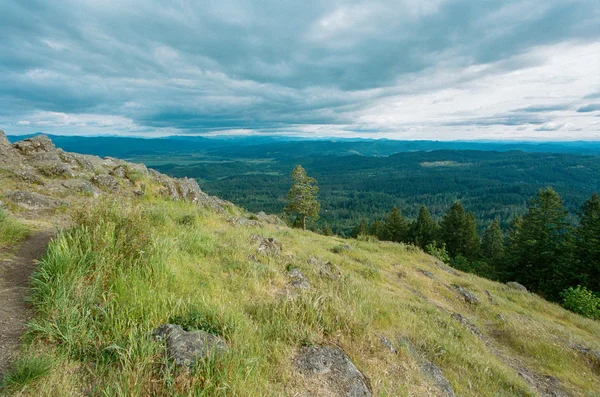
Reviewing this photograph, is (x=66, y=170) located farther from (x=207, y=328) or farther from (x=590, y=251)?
(x=590, y=251)

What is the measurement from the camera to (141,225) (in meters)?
5.27

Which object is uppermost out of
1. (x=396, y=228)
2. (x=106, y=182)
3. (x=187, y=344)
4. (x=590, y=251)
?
(x=106, y=182)

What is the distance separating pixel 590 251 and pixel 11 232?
38.5 meters

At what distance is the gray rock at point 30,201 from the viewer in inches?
308

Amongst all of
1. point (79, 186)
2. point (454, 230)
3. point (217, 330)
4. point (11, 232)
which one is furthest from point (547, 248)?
point (11, 232)

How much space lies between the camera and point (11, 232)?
5332 millimetres

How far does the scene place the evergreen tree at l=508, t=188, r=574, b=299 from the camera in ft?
95.4

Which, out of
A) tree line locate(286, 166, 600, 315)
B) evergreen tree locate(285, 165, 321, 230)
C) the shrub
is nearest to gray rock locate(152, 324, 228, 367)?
tree line locate(286, 166, 600, 315)

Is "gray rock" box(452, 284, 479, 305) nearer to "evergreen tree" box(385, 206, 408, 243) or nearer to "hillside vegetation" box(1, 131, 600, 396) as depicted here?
"hillside vegetation" box(1, 131, 600, 396)

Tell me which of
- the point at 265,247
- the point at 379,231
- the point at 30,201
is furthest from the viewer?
the point at 379,231

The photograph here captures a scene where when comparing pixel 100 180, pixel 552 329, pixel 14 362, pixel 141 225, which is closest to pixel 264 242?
pixel 141 225

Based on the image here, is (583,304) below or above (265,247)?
below

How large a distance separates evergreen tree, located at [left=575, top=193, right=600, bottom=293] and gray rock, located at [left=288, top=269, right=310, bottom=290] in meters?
32.4

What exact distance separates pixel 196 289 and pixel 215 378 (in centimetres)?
210
